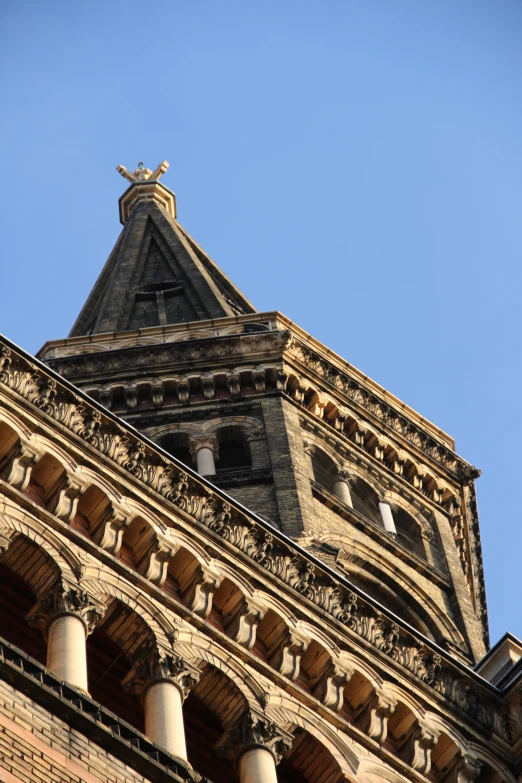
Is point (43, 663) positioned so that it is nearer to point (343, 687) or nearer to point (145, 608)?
point (145, 608)

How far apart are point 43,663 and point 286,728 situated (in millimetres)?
3415

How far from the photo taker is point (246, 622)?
87.7ft

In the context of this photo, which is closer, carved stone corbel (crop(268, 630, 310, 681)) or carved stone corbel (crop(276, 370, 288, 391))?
carved stone corbel (crop(268, 630, 310, 681))

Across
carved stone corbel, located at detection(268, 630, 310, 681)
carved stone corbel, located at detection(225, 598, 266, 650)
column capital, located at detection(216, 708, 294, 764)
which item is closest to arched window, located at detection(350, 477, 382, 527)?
carved stone corbel, located at detection(268, 630, 310, 681)

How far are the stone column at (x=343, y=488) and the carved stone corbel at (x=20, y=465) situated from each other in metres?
17.9

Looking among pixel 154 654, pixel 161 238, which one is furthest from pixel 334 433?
→ pixel 154 654

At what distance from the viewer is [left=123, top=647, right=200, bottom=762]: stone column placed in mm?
23328

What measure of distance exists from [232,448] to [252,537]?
17.7 m

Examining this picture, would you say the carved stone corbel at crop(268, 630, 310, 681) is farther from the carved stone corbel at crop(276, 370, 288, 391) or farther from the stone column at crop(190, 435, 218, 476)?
the carved stone corbel at crop(276, 370, 288, 391)

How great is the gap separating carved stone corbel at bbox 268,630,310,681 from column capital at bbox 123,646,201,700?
1.90 m

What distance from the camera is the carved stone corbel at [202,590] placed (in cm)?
2627

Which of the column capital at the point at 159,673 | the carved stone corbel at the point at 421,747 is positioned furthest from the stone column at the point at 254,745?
the carved stone corbel at the point at 421,747

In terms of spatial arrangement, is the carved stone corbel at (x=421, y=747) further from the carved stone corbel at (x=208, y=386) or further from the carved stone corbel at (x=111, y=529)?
the carved stone corbel at (x=208, y=386)

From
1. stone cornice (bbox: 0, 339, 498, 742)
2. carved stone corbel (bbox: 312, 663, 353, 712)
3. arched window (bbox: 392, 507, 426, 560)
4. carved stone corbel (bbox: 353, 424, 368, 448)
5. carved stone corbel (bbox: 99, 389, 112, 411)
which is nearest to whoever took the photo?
carved stone corbel (bbox: 312, 663, 353, 712)
